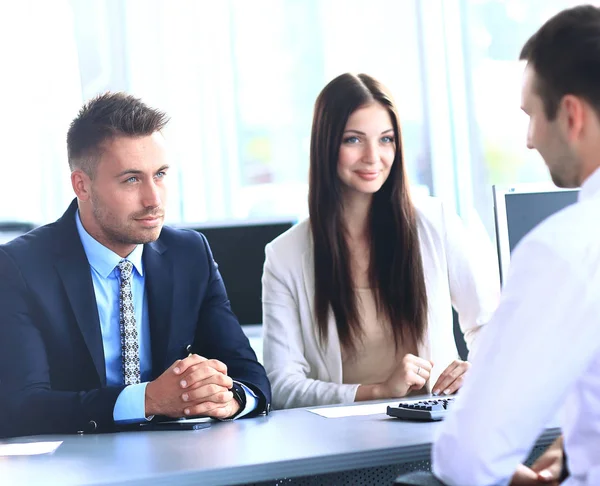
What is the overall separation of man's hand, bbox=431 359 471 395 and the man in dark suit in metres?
0.46

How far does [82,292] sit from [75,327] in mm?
92

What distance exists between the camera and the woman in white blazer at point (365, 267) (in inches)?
111

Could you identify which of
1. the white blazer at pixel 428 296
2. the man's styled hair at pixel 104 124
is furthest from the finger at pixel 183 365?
the man's styled hair at pixel 104 124

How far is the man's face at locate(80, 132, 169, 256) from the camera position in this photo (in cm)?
249

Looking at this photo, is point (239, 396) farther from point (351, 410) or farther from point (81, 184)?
point (81, 184)

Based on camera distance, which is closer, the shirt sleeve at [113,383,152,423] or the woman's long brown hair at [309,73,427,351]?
the shirt sleeve at [113,383,152,423]

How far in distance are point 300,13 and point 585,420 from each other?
163 inches

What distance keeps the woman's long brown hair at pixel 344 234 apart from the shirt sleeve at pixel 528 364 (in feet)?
5.20

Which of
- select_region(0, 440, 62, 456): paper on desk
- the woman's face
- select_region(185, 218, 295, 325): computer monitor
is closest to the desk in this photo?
select_region(0, 440, 62, 456): paper on desk

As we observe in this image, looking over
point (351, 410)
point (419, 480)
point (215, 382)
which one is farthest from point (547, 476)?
point (215, 382)

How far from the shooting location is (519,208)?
2549 millimetres

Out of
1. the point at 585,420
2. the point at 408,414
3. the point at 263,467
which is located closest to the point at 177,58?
the point at 408,414

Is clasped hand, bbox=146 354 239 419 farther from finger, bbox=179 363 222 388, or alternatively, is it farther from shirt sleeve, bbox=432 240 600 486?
shirt sleeve, bbox=432 240 600 486

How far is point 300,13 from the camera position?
5098 mm
